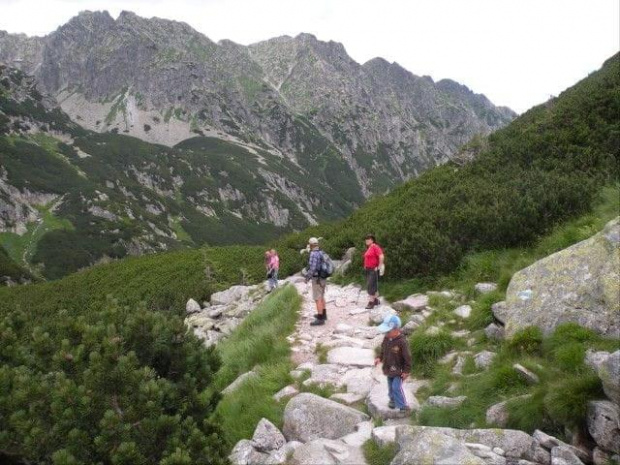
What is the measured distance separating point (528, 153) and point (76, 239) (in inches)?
4474

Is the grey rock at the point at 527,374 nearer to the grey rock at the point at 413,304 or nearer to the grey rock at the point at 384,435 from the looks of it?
the grey rock at the point at 384,435

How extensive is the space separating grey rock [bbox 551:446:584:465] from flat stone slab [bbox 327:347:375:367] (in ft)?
14.4

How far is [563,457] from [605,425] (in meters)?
0.55

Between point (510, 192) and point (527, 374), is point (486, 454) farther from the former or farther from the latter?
point (510, 192)

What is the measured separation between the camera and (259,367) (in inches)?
372

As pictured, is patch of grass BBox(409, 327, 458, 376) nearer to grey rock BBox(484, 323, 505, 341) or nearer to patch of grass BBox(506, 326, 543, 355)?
grey rock BBox(484, 323, 505, 341)

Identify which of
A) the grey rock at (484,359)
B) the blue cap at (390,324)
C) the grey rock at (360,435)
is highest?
the blue cap at (390,324)

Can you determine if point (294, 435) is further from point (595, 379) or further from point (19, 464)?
point (595, 379)

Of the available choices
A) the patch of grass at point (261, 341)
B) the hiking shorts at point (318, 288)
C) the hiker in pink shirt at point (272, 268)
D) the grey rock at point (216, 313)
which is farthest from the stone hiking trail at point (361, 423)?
the grey rock at point (216, 313)

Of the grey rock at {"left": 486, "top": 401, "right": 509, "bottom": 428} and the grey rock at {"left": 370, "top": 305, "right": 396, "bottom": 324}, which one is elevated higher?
the grey rock at {"left": 486, "top": 401, "right": 509, "bottom": 428}

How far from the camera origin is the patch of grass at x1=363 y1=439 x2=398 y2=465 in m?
5.55

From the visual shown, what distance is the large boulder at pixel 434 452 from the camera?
4.57 metres

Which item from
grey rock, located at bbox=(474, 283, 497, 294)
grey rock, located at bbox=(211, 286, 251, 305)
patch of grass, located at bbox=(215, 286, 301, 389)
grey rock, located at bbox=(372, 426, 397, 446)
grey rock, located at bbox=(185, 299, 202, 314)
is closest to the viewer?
grey rock, located at bbox=(372, 426, 397, 446)

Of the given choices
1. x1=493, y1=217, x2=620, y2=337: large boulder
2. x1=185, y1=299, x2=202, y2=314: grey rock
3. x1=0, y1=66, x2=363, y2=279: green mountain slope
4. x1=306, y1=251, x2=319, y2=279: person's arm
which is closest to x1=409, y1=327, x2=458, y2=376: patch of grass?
x1=493, y1=217, x2=620, y2=337: large boulder
